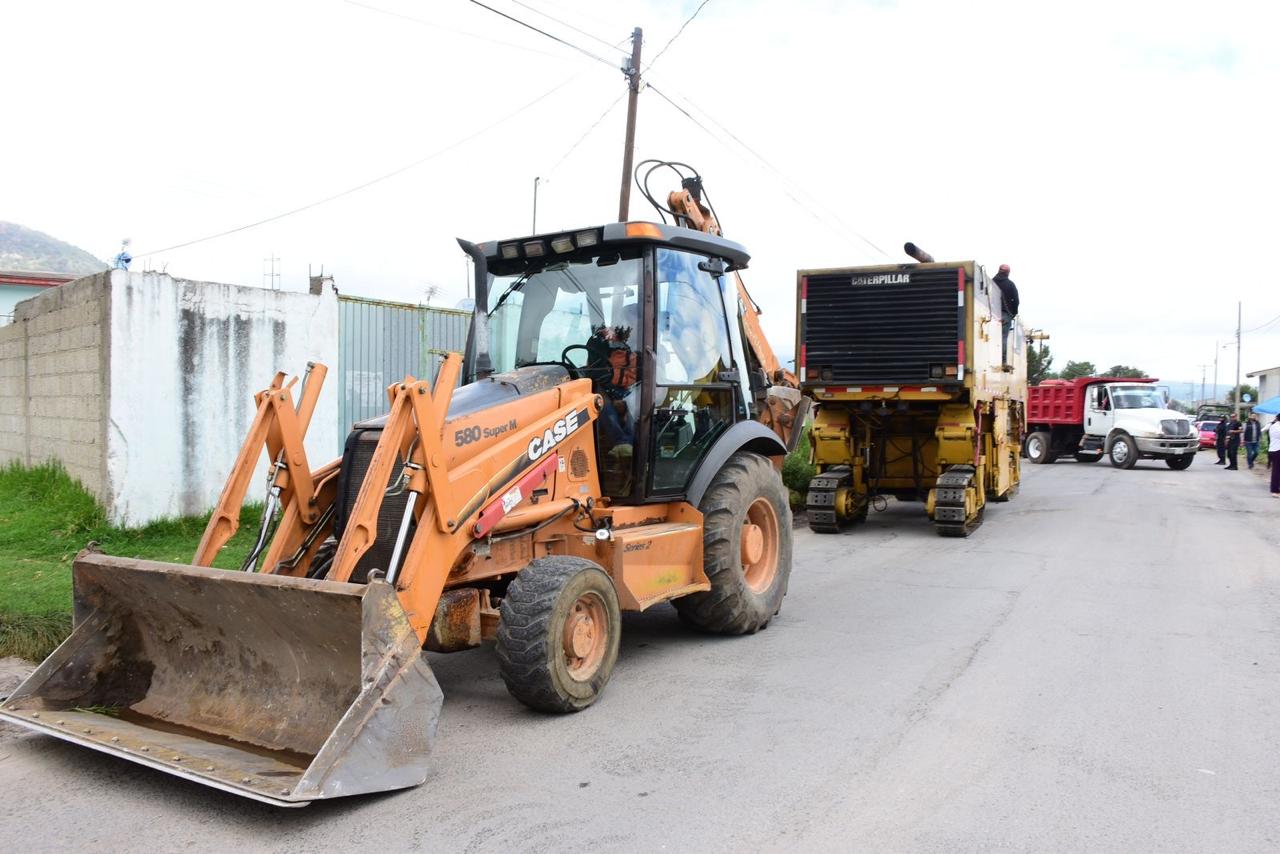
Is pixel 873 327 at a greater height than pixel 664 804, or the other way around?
pixel 873 327

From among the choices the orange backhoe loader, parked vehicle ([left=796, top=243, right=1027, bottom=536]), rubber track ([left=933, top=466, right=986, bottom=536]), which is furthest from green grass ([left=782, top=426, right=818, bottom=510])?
the orange backhoe loader

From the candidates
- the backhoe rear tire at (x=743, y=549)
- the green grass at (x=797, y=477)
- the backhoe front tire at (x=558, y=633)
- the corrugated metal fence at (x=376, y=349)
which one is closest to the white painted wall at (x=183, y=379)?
the corrugated metal fence at (x=376, y=349)

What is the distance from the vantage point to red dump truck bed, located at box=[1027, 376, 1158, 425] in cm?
2656

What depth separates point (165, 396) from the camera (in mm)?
9719

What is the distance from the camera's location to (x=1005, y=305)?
48.3 ft

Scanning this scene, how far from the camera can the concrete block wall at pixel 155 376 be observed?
9.36 m

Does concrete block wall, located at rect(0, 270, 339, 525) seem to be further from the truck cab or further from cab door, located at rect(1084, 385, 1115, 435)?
cab door, located at rect(1084, 385, 1115, 435)

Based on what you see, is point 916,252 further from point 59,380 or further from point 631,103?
point 59,380

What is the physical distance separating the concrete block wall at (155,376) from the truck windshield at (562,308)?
486cm

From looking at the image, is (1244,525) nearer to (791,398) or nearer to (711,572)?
(791,398)

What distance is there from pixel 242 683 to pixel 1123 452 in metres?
25.3

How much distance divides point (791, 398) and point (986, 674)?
122 inches

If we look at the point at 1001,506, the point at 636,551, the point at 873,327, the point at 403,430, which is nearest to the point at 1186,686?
the point at 636,551

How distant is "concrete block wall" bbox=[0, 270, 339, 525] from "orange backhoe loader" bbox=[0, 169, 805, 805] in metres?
4.68
